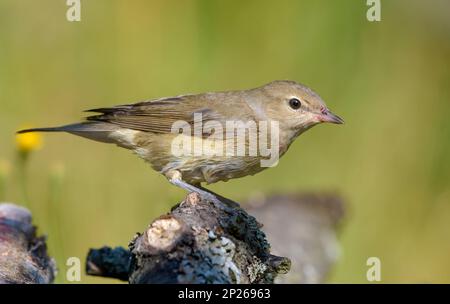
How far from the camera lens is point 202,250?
266cm

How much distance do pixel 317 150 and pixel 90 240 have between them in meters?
2.64

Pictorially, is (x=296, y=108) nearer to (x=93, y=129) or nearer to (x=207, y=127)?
(x=207, y=127)

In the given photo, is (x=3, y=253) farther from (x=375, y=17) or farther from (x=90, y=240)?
(x=375, y=17)

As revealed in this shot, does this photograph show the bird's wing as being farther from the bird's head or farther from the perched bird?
the bird's head

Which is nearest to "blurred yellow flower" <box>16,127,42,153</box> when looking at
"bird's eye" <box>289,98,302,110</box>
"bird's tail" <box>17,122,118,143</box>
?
"bird's tail" <box>17,122,118,143</box>

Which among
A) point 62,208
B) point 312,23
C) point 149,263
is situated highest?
point 312,23

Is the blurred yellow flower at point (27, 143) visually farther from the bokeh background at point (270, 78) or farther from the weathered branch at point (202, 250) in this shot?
the weathered branch at point (202, 250)

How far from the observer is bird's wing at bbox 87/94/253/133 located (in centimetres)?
469

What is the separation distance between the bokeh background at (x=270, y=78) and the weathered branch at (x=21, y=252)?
2712 mm

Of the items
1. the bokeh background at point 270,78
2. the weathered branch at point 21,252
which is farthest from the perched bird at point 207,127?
the bokeh background at point 270,78

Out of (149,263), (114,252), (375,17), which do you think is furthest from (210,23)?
(149,263)

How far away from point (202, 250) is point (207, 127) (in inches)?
77.2

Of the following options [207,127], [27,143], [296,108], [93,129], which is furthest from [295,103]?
[27,143]
